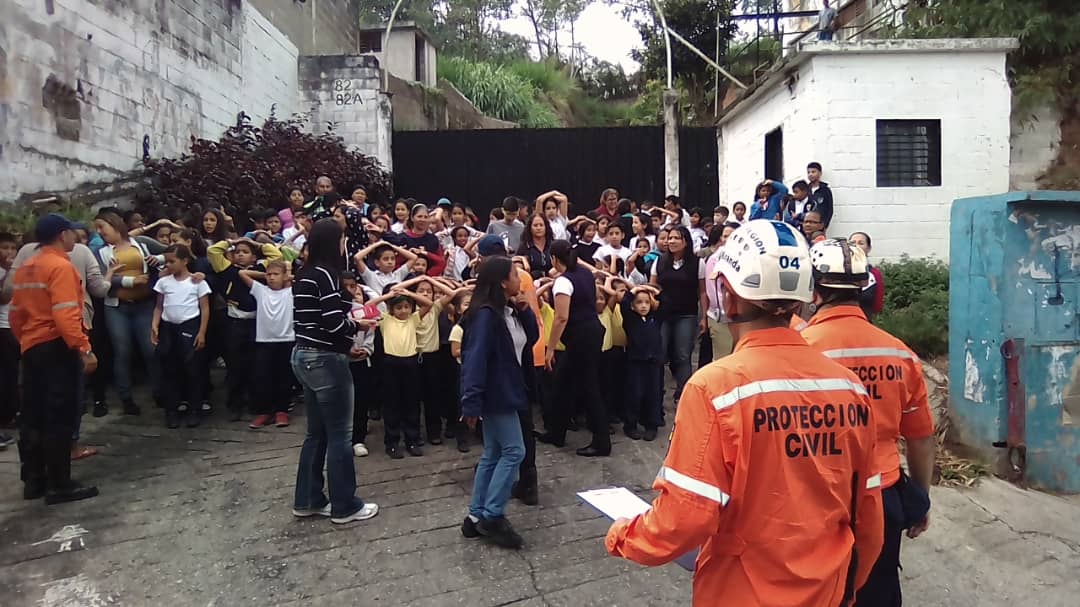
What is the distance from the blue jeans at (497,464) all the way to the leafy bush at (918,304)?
459cm

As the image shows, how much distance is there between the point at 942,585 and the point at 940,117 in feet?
21.9

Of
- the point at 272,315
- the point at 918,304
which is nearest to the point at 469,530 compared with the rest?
the point at 272,315

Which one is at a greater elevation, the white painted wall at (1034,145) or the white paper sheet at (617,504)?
the white painted wall at (1034,145)

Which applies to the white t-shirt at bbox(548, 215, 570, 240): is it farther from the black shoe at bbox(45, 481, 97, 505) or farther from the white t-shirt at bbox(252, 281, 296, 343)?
the black shoe at bbox(45, 481, 97, 505)

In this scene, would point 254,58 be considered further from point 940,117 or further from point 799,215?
point 940,117

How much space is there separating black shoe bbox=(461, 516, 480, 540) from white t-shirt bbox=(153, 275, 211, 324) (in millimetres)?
3419

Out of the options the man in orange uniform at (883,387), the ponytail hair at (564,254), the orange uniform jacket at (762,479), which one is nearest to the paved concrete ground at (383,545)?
the man in orange uniform at (883,387)

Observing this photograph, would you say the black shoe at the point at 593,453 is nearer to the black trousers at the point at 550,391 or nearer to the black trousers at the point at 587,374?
the black trousers at the point at 587,374

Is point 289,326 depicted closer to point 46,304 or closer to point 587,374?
point 46,304

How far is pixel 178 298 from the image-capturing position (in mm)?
6254

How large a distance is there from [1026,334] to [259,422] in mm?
6107

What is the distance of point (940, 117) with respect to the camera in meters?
8.89

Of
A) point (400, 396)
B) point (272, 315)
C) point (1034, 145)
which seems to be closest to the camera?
point (400, 396)

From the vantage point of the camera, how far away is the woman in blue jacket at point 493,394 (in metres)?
4.10
